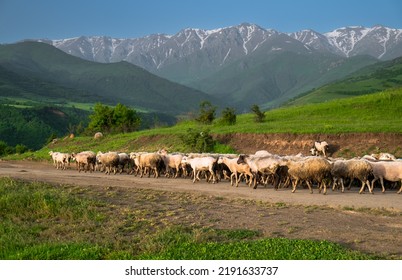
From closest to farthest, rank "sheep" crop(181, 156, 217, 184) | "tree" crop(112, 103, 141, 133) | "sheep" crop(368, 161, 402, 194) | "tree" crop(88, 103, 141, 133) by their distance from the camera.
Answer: "sheep" crop(368, 161, 402, 194)
"sheep" crop(181, 156, 217, 184)
"tree" crop(88, 103, 141, 133)
"tree" crop(112, 103, 141, 133)

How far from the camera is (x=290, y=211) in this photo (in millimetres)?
15578

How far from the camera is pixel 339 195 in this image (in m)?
19.7

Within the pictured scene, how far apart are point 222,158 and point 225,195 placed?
646 cm

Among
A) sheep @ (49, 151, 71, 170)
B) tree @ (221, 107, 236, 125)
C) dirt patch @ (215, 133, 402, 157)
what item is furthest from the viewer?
tree @ (221, 107, 236, 125)

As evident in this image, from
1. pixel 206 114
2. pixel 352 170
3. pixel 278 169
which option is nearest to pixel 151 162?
pixel 278 169

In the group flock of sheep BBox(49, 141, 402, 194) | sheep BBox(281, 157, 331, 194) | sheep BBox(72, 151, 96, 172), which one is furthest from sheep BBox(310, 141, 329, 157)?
sheep BBox(72, 151, 96, 172)

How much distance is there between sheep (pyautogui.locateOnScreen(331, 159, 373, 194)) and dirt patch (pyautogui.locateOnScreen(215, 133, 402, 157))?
39.5ft

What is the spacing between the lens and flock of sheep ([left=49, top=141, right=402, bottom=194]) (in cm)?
2086

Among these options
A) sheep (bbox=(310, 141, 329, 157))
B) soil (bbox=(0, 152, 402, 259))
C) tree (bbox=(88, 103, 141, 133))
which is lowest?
soil (bbox=(0, 152, 402, 259))

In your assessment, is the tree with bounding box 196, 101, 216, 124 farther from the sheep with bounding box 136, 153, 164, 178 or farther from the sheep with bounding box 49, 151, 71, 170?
the sheep with bounding box 136, 153, 164, 178

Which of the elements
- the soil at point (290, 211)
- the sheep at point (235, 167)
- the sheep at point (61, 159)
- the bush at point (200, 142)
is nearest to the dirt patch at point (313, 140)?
the bush at point (200, 142)

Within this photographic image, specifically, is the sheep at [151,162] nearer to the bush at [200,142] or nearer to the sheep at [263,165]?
the sheep at [263,165]

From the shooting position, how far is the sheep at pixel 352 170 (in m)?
20.9
